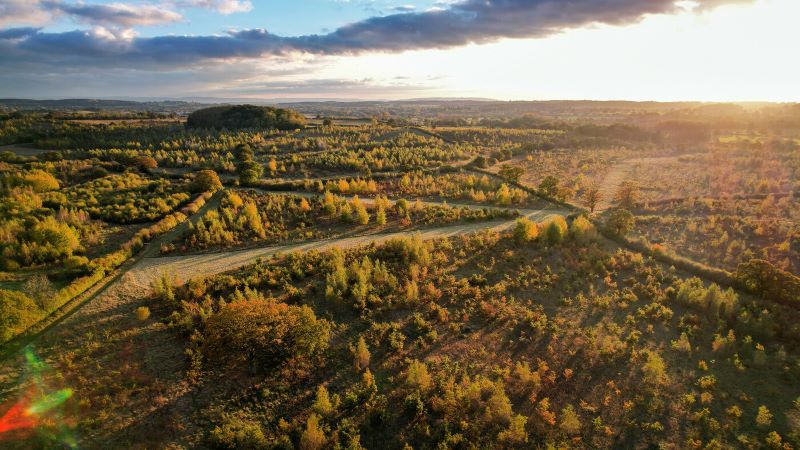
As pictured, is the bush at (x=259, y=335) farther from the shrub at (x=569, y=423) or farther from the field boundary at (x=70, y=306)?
the shrub at (x=569, y=423)

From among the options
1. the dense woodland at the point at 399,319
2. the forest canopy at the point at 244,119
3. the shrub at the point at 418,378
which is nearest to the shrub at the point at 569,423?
the dense woodland at the point at 399,319

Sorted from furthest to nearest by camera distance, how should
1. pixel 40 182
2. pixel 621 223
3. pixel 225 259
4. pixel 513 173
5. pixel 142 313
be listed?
1. pixel 513 173
2. pixel 40 182
3. pixel 621 223
4. pixel 225 259
5. pixel 142 313

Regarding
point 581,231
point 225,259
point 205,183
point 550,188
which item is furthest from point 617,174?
point 225,259

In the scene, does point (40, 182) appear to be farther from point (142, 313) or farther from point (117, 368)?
point (117, 368)

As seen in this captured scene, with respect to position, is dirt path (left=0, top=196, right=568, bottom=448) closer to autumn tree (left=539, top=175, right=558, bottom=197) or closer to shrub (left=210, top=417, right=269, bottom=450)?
shrub (left=210, top=417, right=269, bottom=450)

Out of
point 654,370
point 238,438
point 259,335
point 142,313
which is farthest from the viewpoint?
point 142,313


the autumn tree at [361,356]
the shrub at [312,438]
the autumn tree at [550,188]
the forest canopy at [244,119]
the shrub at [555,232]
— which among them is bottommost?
the shrub at [312,438]

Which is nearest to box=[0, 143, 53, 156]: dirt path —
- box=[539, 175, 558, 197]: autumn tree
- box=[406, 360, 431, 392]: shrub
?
box=[539, 175, 558, 197]: autumn tree
